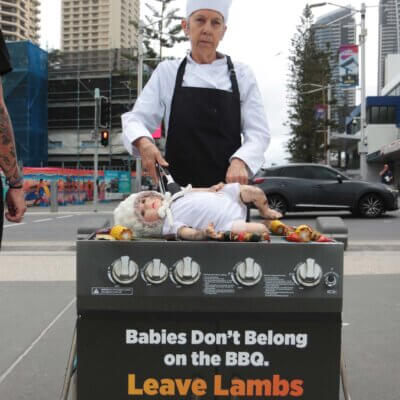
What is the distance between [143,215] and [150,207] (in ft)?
0.12

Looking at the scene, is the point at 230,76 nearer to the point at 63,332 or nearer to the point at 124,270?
the point at 124,270

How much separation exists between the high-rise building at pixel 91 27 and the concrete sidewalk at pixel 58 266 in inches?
1607

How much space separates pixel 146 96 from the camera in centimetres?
240

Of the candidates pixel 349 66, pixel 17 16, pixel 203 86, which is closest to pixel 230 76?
pixel 203 86

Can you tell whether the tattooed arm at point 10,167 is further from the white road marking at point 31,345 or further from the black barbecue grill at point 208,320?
the white road marking at point 31,345

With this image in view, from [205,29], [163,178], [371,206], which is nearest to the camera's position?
[163,178]

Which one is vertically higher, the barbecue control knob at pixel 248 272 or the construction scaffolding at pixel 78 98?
the construction scaffolding at pixel 78 98

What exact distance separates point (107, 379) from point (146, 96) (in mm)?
1222

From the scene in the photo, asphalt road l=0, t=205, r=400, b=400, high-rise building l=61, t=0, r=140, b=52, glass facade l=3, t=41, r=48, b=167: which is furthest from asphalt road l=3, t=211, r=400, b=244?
high-rise building l=61, t=0, r=140, b=52

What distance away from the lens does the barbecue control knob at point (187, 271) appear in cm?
171

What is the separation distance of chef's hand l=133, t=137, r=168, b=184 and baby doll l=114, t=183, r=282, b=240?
28 cm

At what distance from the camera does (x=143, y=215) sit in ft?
6.23

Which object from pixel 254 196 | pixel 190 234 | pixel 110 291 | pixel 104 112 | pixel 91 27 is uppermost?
pixel 91 27

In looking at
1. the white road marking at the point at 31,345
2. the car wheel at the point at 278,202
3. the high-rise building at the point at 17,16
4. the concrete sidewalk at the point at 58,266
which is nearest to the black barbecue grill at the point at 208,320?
the white road marking at the point at 31,345
